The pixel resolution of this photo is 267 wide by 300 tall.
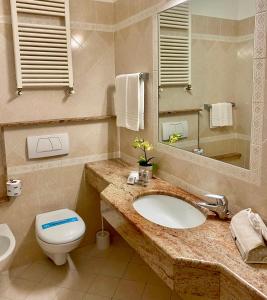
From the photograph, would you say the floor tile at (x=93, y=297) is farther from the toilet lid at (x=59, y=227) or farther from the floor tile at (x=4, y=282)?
the floor tile at (x=4, y=282)

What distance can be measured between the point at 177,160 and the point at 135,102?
1.89 feet

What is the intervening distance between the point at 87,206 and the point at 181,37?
1.71 metres

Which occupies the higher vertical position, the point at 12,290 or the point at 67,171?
the point at 67,171

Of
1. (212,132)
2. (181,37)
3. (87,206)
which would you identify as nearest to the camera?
(212,132)

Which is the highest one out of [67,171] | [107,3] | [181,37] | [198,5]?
[107,3]

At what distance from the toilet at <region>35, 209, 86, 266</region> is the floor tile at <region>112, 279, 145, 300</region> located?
463 millimetres

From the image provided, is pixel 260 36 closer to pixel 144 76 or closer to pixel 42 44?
pixel 144 76

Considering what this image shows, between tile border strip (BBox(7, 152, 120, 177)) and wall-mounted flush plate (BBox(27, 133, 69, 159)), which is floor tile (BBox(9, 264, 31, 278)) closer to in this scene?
tile border strip (BBox(7, 152, 120, 177))

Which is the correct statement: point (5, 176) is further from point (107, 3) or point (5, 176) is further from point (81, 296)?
point (107, 3)

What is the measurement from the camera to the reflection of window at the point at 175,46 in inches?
71.9

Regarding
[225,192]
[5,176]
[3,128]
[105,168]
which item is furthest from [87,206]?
[225,192]

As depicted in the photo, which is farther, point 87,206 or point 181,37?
point 87,206

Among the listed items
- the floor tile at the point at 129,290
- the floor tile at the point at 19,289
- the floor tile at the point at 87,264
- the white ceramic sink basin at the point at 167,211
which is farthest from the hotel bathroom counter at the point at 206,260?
the floor tile at the point at 19,289

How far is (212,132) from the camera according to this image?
5.63ft
